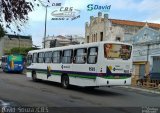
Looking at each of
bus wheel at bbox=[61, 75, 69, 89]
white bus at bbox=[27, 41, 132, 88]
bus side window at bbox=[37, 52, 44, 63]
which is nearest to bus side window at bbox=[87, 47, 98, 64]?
white bus at bbox=[27, 41, 132, 88]

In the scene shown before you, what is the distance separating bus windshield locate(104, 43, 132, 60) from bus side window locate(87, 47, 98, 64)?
638 mm

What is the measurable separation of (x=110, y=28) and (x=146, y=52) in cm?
1523

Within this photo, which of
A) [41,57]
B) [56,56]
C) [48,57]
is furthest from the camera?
[41,57]

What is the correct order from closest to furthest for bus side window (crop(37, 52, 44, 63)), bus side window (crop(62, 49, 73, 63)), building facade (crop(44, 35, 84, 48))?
bus side window (crop(62, 49, 73, 63))
bus side window (crop(37, 52, 44, 63))
building facade (crop(44, 35, 84, 48))

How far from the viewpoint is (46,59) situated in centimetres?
2956

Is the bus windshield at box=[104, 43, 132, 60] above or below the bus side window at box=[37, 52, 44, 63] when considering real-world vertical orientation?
above

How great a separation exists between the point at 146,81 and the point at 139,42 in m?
8.06

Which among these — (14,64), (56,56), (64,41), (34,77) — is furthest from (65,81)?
(64,41)

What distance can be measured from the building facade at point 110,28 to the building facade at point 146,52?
8.17 m

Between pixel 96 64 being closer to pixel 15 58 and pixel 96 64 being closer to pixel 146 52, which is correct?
pixel 146 52

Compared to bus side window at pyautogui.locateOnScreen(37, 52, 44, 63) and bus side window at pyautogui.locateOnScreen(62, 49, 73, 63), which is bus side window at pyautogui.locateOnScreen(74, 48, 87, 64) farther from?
bus side window at pyautogui.locateOnScreen(37, 52, 44, 63)

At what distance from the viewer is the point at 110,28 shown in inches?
2131

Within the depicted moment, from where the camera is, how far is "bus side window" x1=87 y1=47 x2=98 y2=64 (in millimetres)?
22172

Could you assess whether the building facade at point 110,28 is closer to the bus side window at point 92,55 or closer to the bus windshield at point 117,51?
the bus windshield at point 117,51
